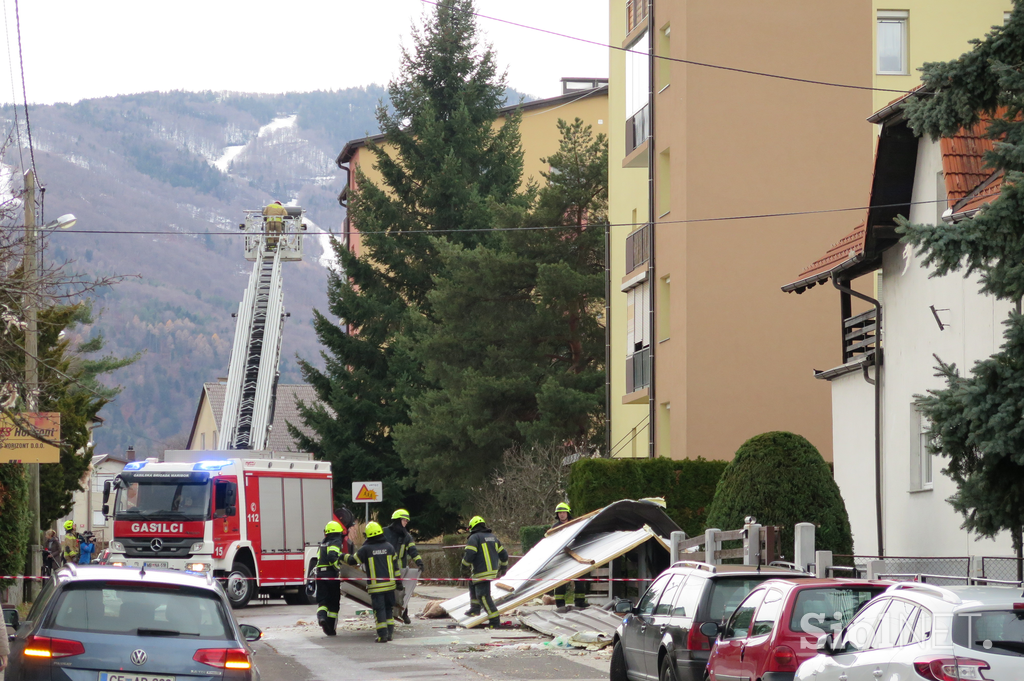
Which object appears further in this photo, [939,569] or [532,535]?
[532,535]

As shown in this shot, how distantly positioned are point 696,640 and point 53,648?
233 inches

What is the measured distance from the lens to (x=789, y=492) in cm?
1852

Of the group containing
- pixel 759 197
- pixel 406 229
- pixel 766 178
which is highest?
→ pixel 406 229

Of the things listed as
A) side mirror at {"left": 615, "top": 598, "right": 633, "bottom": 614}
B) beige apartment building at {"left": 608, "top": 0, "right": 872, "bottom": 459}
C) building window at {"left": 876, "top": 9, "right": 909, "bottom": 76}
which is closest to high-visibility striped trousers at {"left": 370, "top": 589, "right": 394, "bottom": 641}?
side mirror at {"left": 615, "top": 598, "right": 633, "bottom": 614}

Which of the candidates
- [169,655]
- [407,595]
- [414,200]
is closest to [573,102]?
[414,200]

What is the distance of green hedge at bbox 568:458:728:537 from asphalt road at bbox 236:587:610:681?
4.53m

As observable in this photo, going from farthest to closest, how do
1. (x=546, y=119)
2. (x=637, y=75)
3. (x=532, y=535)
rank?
(x=546, y=119) < (x=637, y=75) < (x=532, y=535)

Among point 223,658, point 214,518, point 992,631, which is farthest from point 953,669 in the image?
point 214,518

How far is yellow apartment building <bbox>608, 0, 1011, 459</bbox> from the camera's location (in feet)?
97.5

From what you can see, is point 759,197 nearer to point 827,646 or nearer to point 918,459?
point 918,459

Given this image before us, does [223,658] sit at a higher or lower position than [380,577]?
higher

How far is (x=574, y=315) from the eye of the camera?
4297cm

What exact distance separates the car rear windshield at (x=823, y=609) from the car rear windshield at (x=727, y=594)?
1.63m

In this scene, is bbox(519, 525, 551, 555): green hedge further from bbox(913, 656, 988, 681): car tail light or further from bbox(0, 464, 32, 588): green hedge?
bbox(913, 656, 988, 681): car tail light
